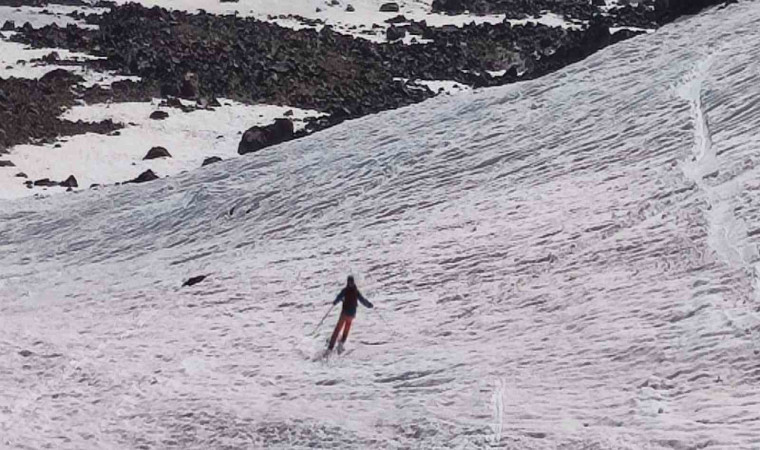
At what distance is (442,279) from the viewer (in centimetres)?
2572

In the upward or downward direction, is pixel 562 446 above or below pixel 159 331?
above

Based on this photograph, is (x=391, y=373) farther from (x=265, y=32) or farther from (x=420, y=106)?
(x=265, y=32)

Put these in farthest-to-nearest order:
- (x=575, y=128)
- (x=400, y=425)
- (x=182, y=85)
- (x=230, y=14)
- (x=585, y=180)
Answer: (x=230, y=14), (x=182, y=85), (x=575, y=128), (x=585, y=180), (x=400, y=425)

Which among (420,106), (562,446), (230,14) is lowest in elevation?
(230,14)

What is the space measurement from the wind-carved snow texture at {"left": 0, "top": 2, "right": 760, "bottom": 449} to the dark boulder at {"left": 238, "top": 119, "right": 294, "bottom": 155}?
14.2 ft

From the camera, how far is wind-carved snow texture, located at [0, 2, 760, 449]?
17.9 m

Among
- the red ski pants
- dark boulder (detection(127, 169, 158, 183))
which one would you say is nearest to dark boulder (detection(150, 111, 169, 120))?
dark boulder (detection(127, 169, 158, 183))

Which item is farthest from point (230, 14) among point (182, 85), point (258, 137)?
point (258, 137)

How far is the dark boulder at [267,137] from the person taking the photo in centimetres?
4712

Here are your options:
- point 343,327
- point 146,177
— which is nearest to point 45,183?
point 146,177

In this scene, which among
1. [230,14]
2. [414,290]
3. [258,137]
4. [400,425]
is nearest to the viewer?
[400,425]

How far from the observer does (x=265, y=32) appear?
82.4 metres

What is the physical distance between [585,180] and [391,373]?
37.8 feet

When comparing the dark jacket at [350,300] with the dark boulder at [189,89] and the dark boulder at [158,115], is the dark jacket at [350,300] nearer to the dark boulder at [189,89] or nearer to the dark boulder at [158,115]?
the dark boulder at [158,115]
